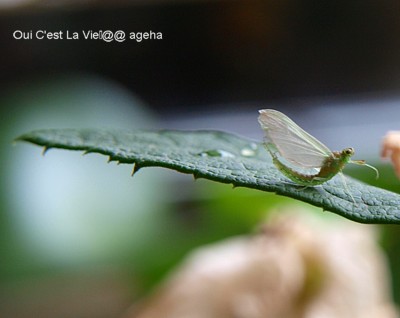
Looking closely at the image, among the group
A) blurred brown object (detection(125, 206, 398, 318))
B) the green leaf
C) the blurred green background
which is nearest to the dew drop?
the green leaf

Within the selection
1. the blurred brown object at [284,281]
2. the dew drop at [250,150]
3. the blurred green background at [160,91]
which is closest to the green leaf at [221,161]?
the dew drop at [250,150]

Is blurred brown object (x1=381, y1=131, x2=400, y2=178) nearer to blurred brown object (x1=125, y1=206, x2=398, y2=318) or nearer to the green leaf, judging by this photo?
the green leaf

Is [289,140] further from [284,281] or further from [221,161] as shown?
[284,281]

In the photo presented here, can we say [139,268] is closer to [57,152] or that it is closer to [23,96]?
[57,152]

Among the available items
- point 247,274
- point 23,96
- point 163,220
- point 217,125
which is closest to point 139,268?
point 163,220

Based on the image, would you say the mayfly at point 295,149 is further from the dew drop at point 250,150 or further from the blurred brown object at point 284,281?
the blurred brown object at point 284,281

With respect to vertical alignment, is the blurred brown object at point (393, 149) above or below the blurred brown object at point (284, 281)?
above

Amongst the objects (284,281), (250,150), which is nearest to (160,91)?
(284,281)
